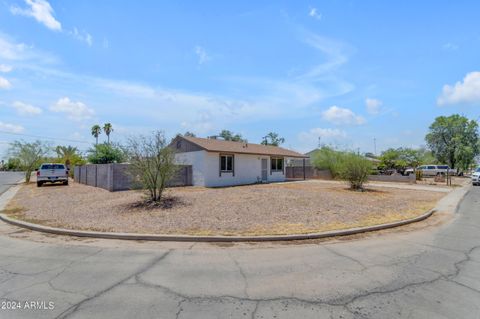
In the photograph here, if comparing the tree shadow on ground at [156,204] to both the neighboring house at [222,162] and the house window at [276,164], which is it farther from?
the house window at [276,164]

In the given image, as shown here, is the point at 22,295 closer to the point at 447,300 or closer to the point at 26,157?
the point at 447,300

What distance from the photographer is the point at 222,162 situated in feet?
71.0

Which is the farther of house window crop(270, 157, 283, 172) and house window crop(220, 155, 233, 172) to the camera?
house window crop(270, 157, 283, 172)

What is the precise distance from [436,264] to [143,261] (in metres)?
5.41

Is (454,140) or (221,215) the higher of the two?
(454,140)

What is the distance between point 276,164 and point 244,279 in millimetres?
23373

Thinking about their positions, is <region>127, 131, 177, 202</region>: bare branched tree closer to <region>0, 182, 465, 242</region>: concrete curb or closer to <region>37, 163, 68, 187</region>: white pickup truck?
<region>0, 182, 465, 242</region>: concrete curb

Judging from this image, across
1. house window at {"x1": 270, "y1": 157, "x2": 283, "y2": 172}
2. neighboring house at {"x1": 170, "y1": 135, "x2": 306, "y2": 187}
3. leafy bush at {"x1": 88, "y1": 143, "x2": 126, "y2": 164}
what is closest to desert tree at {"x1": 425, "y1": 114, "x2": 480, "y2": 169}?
house window at {"x1": 270, "y1": 157, "x2": 283, "y2": 172}

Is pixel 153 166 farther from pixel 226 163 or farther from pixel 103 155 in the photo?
pixel 103 155

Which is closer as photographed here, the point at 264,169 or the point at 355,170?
the point at 355,170

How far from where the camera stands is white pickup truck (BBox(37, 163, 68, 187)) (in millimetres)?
22844

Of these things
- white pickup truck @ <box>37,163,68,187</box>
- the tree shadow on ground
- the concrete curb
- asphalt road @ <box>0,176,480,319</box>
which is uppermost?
white pickup truck @ <box>37,163,68,187</box>

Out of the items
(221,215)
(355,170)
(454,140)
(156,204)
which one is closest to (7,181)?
(156,204)

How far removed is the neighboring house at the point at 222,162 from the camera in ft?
66.9
